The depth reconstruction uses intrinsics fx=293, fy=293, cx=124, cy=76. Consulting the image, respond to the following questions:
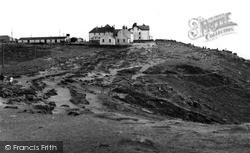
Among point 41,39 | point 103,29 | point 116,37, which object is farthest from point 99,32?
point 41,39

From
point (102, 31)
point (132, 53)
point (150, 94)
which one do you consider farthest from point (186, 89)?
point (102, 31)

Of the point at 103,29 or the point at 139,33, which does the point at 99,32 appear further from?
the point at 139,33

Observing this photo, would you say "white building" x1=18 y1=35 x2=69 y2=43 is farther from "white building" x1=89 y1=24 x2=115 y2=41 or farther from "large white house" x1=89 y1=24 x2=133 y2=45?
"large white house" x1=89 y1=24 x2=133 y2=45

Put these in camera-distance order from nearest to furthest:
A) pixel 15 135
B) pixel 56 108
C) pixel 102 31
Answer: pixel 15 135
pixel 56 108
pixel 102 31

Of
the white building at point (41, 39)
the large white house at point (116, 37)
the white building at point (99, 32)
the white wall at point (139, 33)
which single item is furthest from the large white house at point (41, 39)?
the white wall at point (139, 33)

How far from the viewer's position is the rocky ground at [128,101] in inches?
762

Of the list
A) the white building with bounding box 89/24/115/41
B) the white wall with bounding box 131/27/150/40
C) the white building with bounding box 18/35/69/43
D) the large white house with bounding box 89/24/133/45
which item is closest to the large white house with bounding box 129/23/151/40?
the white wall with bounding box 131/27/150/40

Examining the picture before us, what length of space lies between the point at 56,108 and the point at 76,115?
446 centimetres

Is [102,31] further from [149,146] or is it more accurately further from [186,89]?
[149,146]

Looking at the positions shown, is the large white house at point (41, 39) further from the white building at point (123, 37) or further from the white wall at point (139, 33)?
the white wall at point (139, 33)

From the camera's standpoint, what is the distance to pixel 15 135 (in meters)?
19.3

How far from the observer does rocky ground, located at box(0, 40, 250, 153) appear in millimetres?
19359

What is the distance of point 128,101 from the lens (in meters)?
42.6

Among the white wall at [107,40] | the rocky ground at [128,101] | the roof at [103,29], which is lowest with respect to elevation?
the rocky ground at [128,101]
